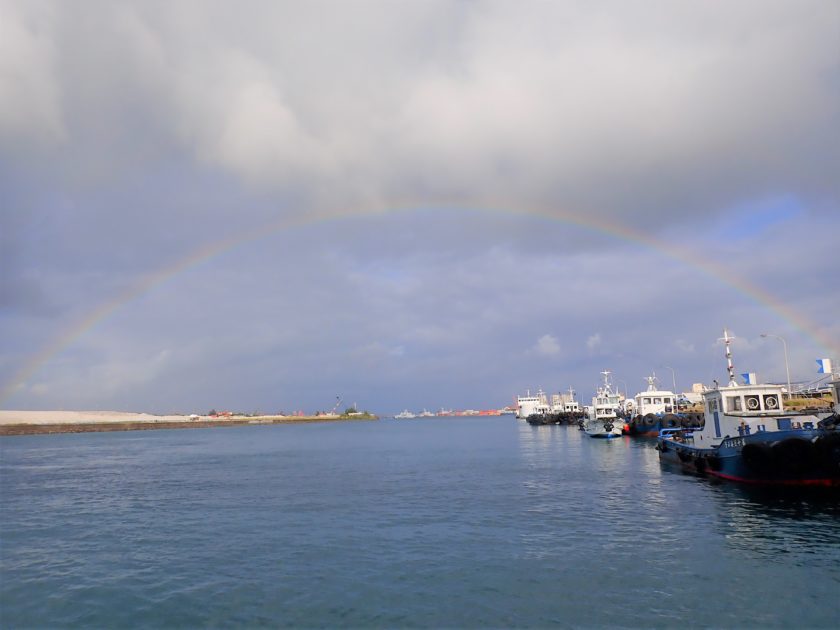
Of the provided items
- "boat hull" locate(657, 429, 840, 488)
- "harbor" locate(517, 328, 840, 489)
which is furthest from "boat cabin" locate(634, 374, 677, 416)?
"boat hull" locate(657, 429, 840, 488)

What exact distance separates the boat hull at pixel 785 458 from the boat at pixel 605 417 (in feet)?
225

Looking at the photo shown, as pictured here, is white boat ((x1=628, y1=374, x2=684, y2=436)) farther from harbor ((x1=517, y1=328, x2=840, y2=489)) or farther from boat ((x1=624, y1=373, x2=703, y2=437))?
harbor ((x1=517, y1=328, x2=840, y2=489))

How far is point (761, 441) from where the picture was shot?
130 feet

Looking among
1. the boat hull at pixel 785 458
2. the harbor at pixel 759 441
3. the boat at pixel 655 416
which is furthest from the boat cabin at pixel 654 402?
the boat hull at pixel 785 458

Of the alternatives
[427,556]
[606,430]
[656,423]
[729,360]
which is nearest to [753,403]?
[729,360]

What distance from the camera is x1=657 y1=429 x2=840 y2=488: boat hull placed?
36.7 metres

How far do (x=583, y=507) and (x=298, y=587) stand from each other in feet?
71.1

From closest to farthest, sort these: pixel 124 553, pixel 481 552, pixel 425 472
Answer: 1. pixel 481 552
2. pixel 124 553
3. pixel 425 472

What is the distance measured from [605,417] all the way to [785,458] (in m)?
105

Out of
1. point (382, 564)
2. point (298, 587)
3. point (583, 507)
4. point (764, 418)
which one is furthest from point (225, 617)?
point (764, 418)

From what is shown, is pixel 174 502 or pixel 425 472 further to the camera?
pixel 425 472

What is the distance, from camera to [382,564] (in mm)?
24172

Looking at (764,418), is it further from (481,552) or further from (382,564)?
(382,564)

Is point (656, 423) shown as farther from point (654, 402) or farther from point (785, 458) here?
point (785, 458)
